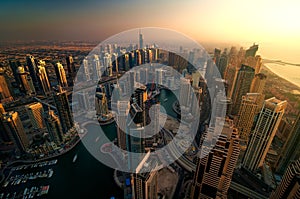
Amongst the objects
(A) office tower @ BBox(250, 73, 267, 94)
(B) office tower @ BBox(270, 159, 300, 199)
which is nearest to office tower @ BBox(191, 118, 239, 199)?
(B) office tower @ BBox(270, 159, 300, 199)

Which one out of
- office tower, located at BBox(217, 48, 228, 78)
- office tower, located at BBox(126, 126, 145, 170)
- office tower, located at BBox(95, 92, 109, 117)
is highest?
office tower, located at BBox(217, 48, 228, 78)

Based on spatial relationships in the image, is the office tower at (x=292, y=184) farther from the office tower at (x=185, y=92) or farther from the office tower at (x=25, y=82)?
the office tower at (x=25, y=82)

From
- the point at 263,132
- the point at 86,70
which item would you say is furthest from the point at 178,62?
the point at 263,132

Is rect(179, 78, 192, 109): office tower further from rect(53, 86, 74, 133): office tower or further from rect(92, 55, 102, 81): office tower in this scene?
rect(92, 55, 102, 81): office tower

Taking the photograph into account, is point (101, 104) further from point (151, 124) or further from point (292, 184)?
point (292, 184)

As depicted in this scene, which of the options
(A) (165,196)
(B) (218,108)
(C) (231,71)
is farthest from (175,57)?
(A) (165,196)
